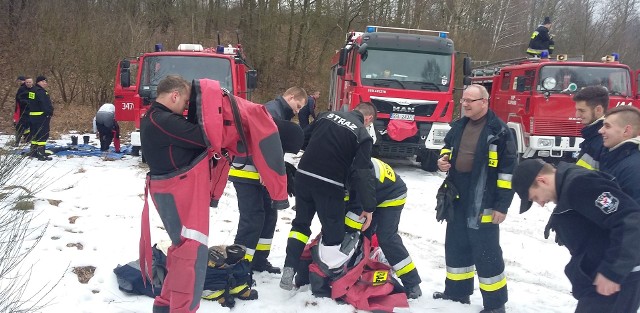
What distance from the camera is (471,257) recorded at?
15.2 ft

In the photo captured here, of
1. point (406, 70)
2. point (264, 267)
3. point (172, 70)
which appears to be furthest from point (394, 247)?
point (172, 70)

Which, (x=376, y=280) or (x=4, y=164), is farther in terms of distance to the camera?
(x=376, y=280)

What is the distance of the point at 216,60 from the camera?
10.2 meters

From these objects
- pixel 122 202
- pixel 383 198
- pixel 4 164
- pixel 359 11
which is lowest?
pixel 122 202

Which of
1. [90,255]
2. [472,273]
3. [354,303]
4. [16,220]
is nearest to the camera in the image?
[16,220]

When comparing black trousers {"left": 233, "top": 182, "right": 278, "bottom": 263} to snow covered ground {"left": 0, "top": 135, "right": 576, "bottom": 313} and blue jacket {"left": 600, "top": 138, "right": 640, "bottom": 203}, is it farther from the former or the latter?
blue jacket {"left": 600, "top": 138, "right": 640, "bottom": 203}

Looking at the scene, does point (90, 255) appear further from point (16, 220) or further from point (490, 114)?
point (490, 114)

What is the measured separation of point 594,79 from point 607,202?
955 cm

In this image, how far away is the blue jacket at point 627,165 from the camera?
10.2 ft

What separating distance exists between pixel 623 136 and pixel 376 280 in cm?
218

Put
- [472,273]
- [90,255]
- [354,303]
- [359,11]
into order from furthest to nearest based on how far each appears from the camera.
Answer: [359,11]
[90,255]
[472,273]
[354,303]

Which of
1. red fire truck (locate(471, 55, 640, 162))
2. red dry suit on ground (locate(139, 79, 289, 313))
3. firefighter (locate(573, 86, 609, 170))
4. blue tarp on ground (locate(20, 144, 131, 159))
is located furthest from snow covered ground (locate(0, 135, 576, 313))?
red fire truck (locate(471, 55, 640, 162))

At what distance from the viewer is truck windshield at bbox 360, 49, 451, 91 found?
10.7m

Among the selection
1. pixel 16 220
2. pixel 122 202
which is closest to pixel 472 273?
pixel 16 220
